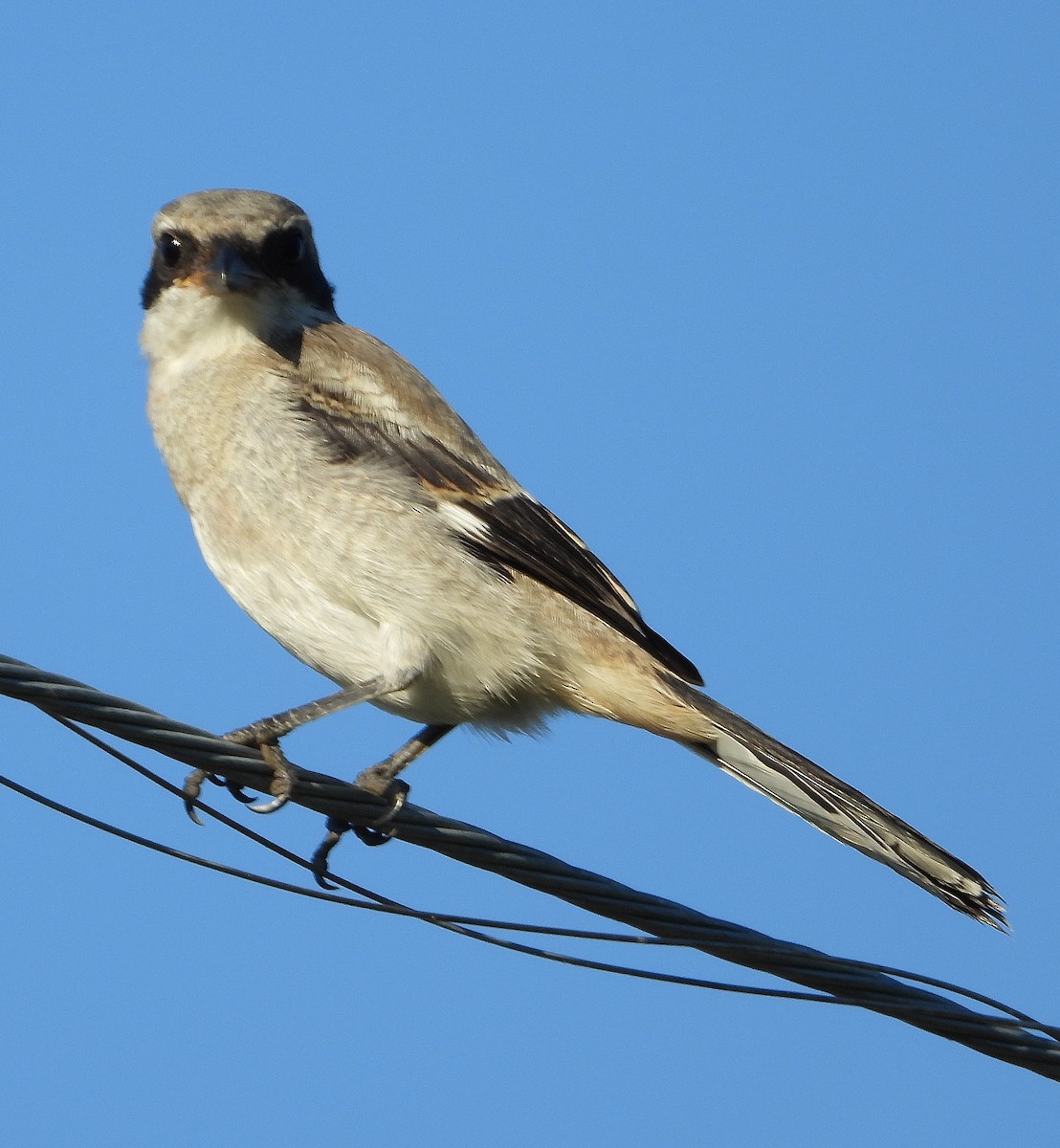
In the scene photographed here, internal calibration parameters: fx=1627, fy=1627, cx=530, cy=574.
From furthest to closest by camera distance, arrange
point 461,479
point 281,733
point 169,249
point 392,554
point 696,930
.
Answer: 1. point 169,249
2. point 461,479
3. point 392,554
4. point 281,733
5. point 696,930

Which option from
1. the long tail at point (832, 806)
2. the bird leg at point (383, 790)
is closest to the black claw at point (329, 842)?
the bird leg at point (383, 790)

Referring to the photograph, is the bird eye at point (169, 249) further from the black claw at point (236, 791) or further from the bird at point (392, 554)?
the black claw at point (236, 791)

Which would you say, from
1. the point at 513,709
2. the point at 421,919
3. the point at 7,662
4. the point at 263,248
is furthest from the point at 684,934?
the point at 263,248

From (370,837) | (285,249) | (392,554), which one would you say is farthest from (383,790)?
(285,249)

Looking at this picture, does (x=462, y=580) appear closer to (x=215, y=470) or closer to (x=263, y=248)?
(x=215, y=470)

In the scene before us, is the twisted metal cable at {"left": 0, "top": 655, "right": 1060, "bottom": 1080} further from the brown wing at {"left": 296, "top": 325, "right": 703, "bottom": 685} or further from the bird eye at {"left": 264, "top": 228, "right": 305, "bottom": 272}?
the bird eye at {"left": 264, "top": 228, "right": 305, "bottom": 272}

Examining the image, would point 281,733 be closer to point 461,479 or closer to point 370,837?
point 370,837
